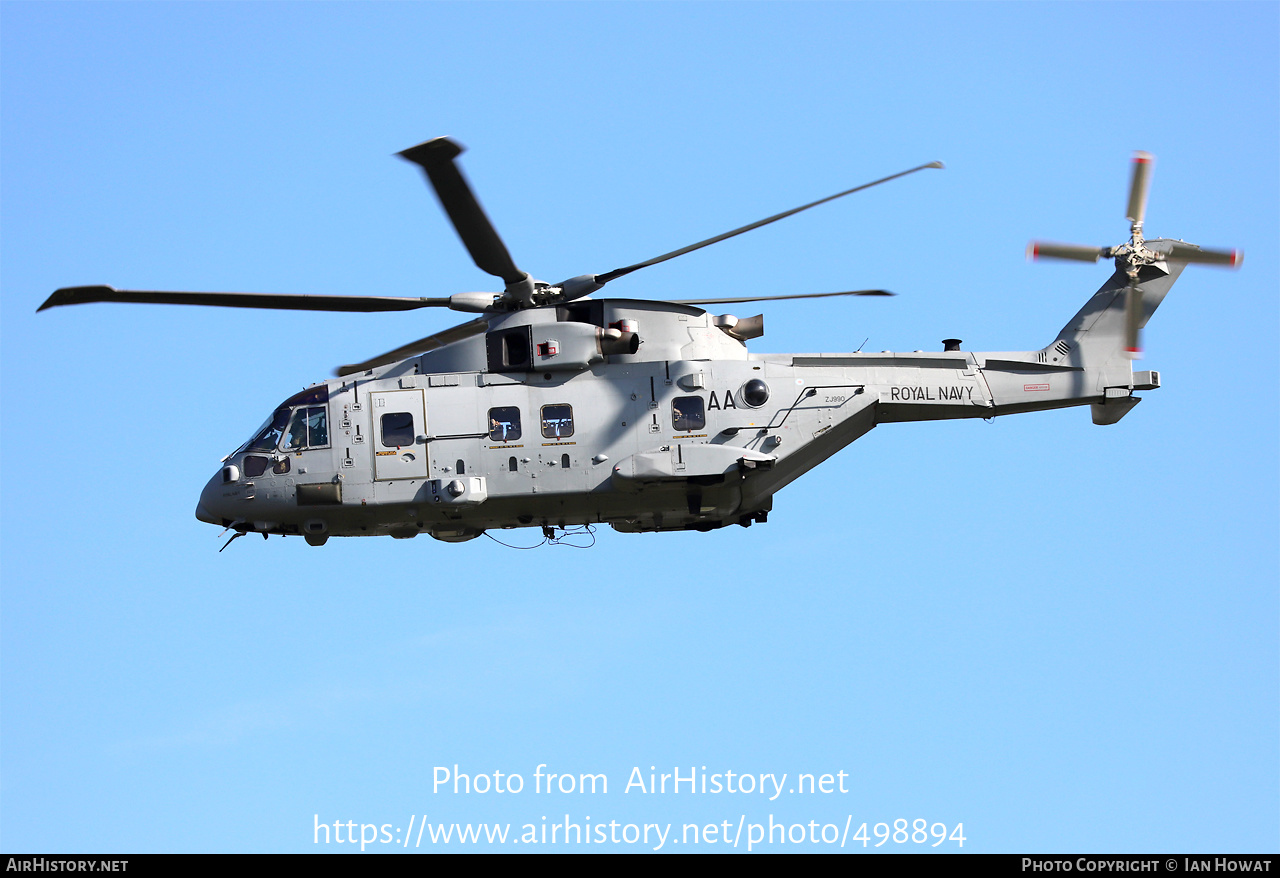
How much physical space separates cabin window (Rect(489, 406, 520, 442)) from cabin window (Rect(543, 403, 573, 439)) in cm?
57

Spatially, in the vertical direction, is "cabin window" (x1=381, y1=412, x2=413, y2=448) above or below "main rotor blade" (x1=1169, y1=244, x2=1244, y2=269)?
below

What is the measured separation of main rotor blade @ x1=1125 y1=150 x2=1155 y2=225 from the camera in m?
31.0

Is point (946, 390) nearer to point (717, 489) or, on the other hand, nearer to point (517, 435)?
point (717, 489)

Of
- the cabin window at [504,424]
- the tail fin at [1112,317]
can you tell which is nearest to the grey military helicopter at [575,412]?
the cabin window at [504,424]

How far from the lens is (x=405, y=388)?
30734 mm

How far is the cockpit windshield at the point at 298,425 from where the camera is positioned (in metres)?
30.8

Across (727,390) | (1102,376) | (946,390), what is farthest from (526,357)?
(1102,376)

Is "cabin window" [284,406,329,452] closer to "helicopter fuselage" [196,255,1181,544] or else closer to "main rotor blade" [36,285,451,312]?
"helicopter fuselage" [196,255,1181,544]

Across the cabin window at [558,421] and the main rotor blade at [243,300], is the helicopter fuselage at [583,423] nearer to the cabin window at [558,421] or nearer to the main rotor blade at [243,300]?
the cabin window at [558,421]

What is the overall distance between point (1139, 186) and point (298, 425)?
18117mm

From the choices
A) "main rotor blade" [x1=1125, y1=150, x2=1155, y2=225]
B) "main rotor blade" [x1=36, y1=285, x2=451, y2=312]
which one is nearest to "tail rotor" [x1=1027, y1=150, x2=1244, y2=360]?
"main rotor blade" [x1=1125, y1=150, x2=1155, y2=225]

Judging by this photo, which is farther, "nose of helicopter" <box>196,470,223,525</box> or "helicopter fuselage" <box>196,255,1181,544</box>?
"nose of helicopter" <box>196,470,223,525</box>

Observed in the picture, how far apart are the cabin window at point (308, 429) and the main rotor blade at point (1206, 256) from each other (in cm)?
1823
